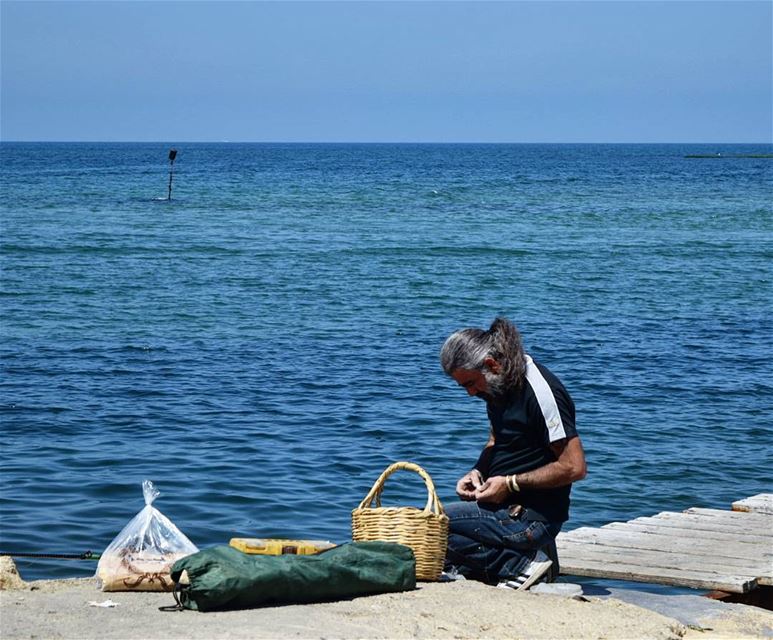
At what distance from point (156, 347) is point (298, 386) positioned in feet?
13.8

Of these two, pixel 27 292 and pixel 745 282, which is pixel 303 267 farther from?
pixel 745 282

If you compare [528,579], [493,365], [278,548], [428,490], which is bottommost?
[528,579]

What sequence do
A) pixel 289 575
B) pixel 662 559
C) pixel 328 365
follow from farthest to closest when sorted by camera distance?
pixel 328 365
pixel 662 559
pixel 289 575

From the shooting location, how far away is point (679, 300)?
2616 cm

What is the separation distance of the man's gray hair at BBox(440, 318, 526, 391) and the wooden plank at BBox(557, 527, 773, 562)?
2.21 meters

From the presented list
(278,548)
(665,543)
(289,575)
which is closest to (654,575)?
(665,543)

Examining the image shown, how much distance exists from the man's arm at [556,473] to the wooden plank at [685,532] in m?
2.33

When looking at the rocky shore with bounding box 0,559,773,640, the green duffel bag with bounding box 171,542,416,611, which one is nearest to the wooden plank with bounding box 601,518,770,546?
the rocky shore with bounding box 0,559,773,640

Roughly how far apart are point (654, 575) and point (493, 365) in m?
1.98

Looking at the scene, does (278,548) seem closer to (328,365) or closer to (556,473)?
(556,473)

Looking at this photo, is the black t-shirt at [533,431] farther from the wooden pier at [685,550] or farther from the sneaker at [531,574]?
the wooden pier at [685,550]

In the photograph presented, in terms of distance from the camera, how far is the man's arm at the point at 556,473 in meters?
7.01

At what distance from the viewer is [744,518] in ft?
31.9

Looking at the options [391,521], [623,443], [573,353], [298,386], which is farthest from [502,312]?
[391,521]
